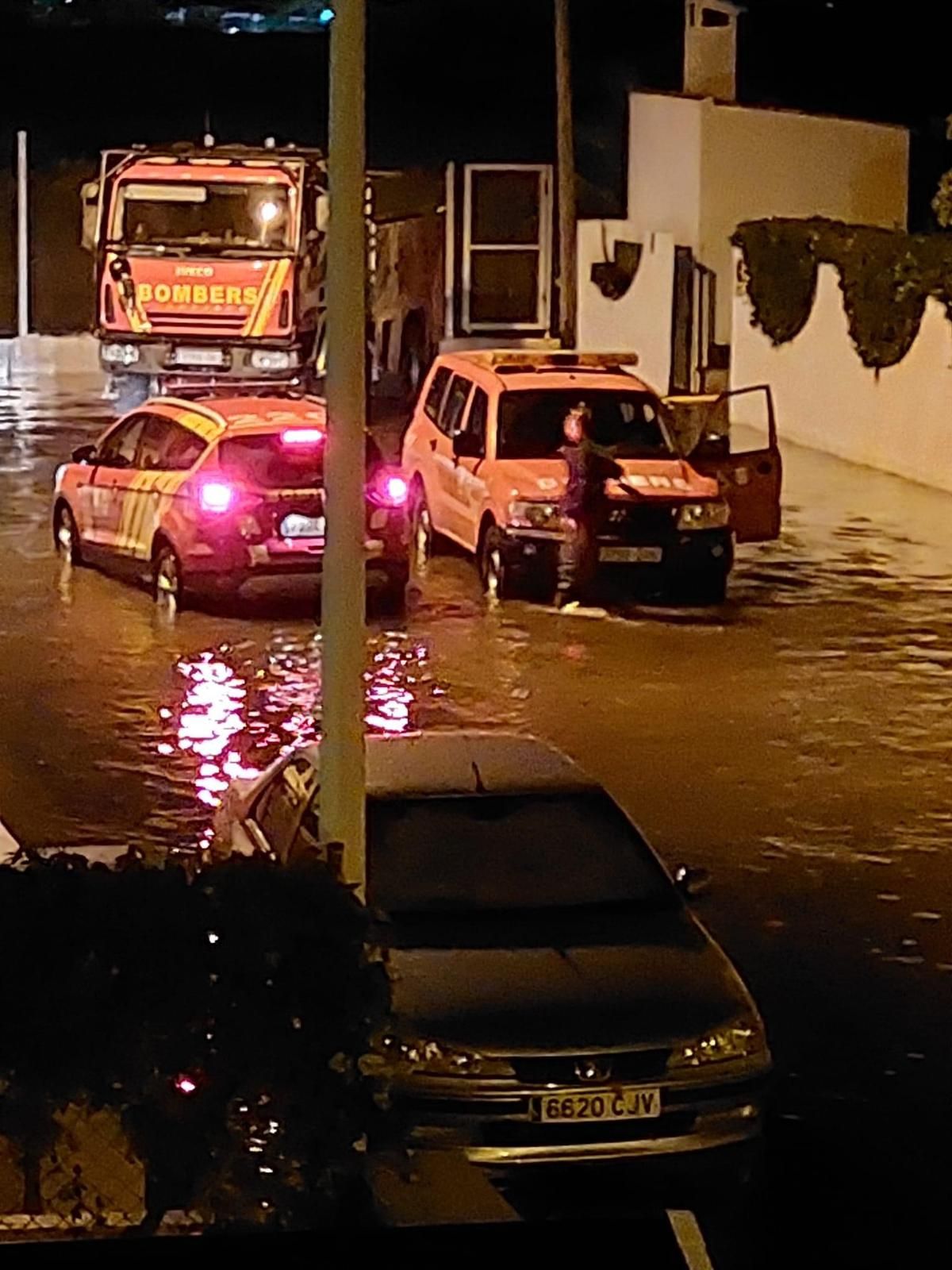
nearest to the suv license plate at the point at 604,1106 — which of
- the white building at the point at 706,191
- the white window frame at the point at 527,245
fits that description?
the white building at the point at 706,191

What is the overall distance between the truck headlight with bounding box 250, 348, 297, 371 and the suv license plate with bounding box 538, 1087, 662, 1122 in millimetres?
23928

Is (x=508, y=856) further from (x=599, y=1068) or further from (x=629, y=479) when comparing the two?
(x=629, y=479)

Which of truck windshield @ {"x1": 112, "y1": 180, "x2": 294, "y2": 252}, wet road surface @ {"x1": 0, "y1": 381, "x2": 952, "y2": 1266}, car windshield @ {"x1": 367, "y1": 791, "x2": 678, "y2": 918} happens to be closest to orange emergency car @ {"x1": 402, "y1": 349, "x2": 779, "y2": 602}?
wet road surface @ {"x1": 0, "y1": 381, "x2": 952, "y2": 1266}

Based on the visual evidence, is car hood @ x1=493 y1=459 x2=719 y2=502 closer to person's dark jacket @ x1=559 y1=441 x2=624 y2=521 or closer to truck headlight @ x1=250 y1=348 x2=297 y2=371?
person's dark jacket @ x1=559 y1=441 x2=624 y2=521

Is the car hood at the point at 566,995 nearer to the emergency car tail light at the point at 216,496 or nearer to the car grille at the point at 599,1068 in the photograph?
the car grille at the point at 599,1068

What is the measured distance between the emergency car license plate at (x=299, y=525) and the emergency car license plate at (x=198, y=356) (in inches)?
484

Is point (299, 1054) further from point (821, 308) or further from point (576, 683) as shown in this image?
point (821, 308)

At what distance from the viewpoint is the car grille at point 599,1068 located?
8258 mm

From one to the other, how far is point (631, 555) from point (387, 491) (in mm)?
1880

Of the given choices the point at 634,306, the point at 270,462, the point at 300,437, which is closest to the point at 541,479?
the point at 300,437

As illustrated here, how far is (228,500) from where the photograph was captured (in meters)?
19.5

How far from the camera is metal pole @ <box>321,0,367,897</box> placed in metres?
8.24

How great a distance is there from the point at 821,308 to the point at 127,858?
89.3 ft

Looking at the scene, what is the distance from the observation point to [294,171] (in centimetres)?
3119
